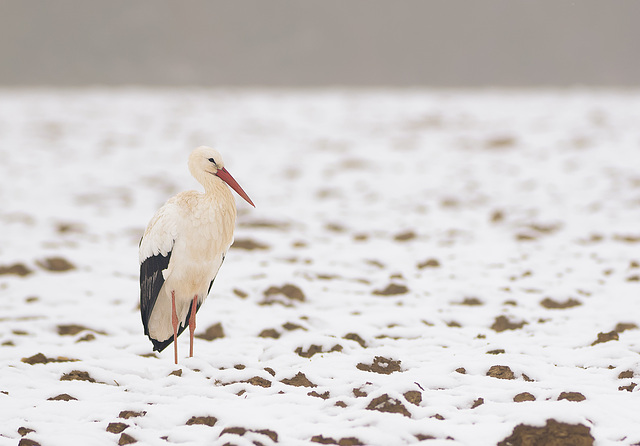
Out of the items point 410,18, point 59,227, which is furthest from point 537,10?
point 59,227

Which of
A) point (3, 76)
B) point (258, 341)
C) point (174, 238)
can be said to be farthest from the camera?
point (3, 76)

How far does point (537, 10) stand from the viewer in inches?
2714

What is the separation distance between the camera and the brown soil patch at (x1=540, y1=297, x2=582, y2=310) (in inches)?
290

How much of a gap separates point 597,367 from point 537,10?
229 feet

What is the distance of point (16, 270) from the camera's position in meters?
8.74

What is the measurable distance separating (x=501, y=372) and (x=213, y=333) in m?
2.80

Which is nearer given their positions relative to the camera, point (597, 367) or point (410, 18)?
point (597, 367)

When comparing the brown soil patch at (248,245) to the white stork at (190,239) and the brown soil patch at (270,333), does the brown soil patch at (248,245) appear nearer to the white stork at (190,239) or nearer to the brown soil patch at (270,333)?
the brown soil patch at (270,333)

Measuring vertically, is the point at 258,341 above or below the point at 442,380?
above

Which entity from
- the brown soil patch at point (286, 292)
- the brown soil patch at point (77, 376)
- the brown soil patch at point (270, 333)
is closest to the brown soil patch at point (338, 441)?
the brown soil patch at point (77, 376)

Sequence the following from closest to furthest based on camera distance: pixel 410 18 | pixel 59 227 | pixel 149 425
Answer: pixel 149 425 → pixel 59 227 → pixel 410 18

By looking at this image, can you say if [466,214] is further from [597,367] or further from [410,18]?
[410,18]

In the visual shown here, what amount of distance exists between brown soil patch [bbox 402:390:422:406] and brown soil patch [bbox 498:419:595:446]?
2.24ft

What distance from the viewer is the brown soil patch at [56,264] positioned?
8.87 m
